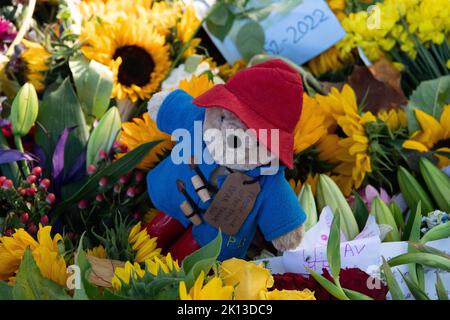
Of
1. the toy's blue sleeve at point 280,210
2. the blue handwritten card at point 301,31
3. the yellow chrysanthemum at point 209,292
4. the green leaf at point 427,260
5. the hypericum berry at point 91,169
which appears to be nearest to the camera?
the yellow chrysanthemum at point 209,292

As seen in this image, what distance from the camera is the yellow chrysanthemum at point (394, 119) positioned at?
0.87 meters

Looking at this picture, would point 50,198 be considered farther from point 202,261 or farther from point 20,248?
point 202,261

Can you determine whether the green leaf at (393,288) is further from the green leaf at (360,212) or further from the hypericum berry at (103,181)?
the hypericum berry at (103,181)

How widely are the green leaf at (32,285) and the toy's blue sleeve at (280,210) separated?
0.28 meters

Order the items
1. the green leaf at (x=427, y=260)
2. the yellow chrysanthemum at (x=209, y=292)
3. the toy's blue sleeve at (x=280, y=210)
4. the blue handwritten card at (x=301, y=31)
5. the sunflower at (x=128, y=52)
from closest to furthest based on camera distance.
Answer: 1. the yellow chrysanthemum at (x=209, y=292)
2. the green leaf at (x=427, y=260)
3. the toy's blue sleeve at (x=280, y=210)
4. the sunflower at (x=128, y=52)
5. the blue handwritten card at (x=301, y=31)

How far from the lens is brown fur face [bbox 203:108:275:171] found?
2.15 ft

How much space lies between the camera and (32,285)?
49 cm

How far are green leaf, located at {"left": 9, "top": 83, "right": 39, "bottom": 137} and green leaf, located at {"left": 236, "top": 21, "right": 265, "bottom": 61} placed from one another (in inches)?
14.6

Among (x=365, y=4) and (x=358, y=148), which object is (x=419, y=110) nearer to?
(x=358, y=148)

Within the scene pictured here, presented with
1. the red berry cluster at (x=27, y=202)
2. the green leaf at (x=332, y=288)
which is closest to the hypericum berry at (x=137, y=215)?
the red berry cluster at (x=27, y=202)

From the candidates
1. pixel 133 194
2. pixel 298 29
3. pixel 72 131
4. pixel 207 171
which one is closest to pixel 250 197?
pixel 207 171

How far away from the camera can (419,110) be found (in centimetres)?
85

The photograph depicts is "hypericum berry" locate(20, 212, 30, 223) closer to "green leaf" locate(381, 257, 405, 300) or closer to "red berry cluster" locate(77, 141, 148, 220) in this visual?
"red berry cluster" locate(77, 141, 148, 220)
